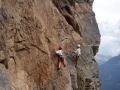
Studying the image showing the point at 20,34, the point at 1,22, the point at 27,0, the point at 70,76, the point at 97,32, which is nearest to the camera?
the point at 1,22

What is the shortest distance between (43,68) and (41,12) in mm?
5748

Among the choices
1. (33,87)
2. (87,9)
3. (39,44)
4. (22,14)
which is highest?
(87,9)

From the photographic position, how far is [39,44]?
18.9m

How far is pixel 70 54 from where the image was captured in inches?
937

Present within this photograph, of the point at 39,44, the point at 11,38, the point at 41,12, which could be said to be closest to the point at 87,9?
the point at 41,12

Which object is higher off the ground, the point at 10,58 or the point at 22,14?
the point at 22,14

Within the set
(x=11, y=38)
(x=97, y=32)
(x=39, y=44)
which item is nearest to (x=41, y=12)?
(x=39, y=44)

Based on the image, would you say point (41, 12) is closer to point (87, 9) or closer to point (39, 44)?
point (39, 44)

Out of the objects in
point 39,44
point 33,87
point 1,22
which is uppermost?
point 1,22

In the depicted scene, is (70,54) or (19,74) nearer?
(19,74)

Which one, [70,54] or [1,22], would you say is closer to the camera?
[1,22]

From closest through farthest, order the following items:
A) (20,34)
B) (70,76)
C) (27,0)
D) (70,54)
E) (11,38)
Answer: (11,38) → (20,34) → (27,0) → (70,76) → (70,54)

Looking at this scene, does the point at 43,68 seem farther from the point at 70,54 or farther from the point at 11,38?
the point at 70,54

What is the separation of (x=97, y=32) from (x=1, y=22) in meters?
22.6
